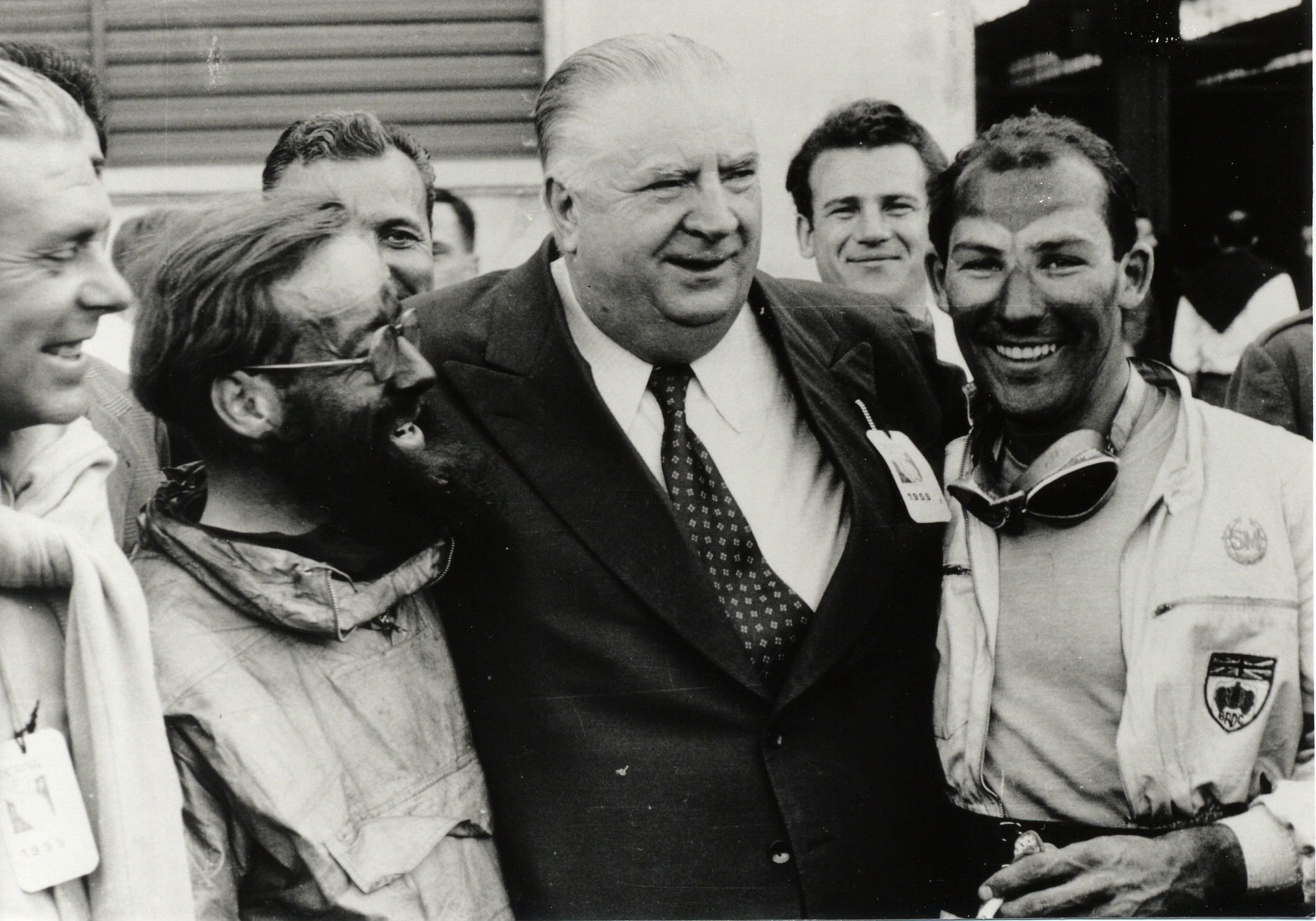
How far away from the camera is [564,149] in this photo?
10.1 ft

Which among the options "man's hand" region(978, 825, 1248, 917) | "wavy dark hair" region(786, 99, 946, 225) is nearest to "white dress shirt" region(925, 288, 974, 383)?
"wavy dark hair" region(786, 99, 946, 225)

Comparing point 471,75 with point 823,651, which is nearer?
point 823,651

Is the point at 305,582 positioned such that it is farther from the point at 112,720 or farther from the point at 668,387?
the point at 668,387

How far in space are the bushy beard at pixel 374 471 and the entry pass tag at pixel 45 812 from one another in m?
0.70

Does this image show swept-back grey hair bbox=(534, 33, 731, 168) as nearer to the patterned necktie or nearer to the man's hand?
the patterned necktie

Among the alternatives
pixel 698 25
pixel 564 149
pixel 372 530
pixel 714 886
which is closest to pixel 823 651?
pixel 714 886

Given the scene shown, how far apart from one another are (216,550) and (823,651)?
4.11 ft

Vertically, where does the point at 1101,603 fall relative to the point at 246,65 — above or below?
A: below

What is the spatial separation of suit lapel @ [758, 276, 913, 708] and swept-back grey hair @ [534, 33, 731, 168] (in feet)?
1.67

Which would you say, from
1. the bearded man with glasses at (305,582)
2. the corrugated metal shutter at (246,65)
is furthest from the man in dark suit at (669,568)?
the corrugated metal shutter at (246,65)

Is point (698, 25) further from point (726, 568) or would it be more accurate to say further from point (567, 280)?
point (726, 568)

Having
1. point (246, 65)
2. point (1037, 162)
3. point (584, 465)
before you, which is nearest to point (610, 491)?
point (584, 465)

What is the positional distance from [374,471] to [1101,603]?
1579 mm

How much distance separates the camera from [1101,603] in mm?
3029
